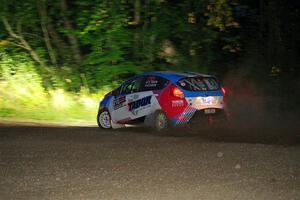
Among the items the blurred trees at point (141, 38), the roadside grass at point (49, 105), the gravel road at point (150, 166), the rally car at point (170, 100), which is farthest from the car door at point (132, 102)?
the blurred trees at point (141, 38)

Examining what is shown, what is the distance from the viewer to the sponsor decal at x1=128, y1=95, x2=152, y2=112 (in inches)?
615

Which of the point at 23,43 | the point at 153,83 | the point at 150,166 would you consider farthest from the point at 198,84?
the point at 23,43

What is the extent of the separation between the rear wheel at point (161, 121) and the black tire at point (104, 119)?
1.81 metres

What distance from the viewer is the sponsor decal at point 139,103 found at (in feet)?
51.2

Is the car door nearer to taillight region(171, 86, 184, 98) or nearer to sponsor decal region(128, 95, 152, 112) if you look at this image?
sponsor decal region(128, 95, 152, 112)

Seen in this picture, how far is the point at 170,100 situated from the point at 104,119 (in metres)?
2.62

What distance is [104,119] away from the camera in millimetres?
17062

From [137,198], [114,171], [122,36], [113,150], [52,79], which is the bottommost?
[52,79]

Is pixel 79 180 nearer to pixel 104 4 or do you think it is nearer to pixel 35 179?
pixel 35 179

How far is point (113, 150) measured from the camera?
11.8m

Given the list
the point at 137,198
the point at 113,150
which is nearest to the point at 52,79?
the point at 113,150

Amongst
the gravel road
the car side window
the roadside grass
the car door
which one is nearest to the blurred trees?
the roadside grass

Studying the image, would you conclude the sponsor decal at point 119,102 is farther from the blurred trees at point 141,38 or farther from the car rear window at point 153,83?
the blurred trees at point 141,38

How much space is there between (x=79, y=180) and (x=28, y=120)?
10827mm
